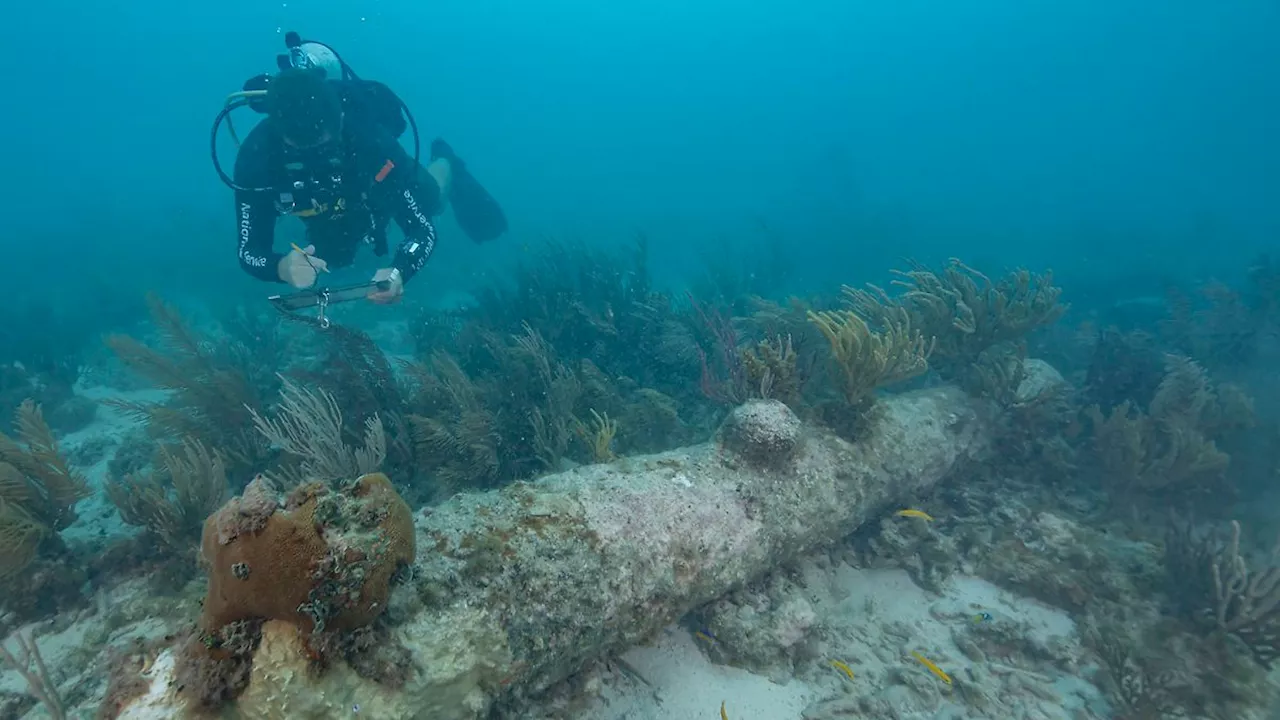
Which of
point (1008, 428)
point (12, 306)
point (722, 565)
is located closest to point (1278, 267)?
point (1008, 428)

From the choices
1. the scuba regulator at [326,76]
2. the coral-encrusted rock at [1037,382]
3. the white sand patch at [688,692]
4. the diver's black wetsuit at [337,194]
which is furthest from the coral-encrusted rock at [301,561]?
the scuba regulator at [326,76]

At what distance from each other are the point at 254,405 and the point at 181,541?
244 centimetres

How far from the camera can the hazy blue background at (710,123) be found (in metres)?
28.3

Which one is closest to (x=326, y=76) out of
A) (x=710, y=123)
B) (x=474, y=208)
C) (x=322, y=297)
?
(x=322, y=297)

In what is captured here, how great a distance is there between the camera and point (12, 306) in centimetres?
1839

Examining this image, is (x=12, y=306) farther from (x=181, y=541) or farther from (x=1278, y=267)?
(x=1278, y=267)

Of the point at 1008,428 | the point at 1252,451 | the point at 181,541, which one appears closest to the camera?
the point at 181,541

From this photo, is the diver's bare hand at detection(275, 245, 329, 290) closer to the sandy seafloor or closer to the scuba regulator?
the scuba regulator

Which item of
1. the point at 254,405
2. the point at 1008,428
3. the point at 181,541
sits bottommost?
the point at 1008,428

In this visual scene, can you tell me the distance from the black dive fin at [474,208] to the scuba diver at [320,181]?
20.4 feet

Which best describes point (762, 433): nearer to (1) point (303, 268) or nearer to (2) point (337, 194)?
(1) point (303, 268)

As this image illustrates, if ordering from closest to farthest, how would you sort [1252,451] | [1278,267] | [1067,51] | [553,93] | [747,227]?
[1252,451] → [1278,267] → [747,227] → [1067,51] → [553,93]

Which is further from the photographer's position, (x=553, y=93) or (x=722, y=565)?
(x=553, y=93)

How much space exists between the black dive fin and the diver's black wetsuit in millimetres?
6638
